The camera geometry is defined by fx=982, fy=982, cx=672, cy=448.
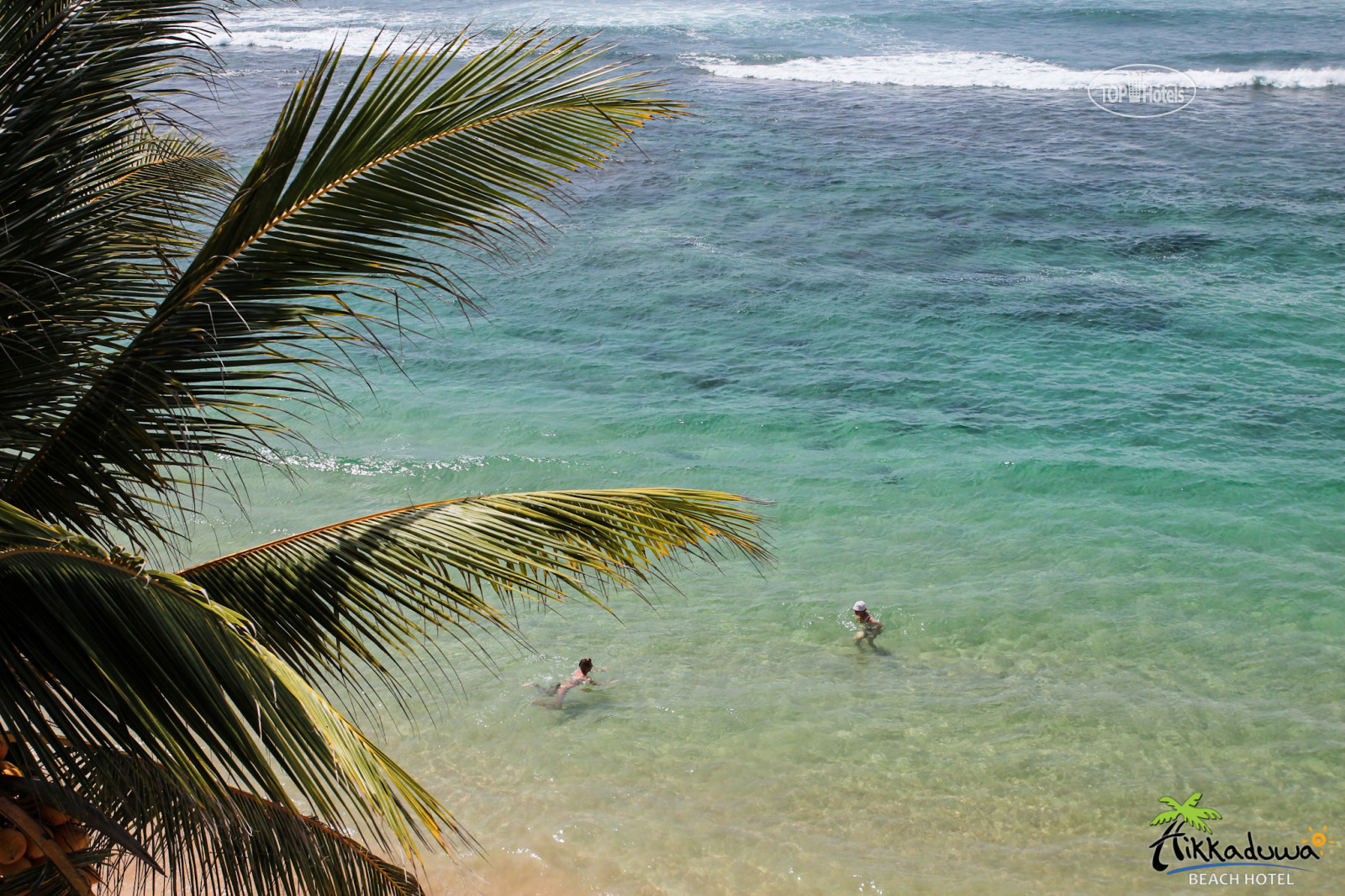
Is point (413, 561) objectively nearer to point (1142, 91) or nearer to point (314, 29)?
point (1142, 91)

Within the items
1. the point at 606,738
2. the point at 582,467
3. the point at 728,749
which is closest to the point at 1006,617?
the point at 728,749

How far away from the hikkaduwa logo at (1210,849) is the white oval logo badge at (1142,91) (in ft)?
90.4

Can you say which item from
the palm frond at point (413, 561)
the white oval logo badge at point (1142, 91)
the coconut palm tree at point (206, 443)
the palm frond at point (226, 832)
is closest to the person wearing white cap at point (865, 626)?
the coconut palm tree at point (206, 443)

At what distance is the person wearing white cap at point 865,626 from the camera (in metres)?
10.8

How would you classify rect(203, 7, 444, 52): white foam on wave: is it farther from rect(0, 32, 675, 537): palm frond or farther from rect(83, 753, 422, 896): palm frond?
rect(83, 753, 422, 896): palm frond

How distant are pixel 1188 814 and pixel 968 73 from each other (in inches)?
1321

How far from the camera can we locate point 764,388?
17.3 meters

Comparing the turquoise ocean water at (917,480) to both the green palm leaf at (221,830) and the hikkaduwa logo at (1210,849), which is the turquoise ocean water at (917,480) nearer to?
the hikkaduwa logo at (1210,849)

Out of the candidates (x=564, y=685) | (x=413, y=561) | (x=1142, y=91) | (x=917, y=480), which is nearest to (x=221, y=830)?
(x=413, y=561)

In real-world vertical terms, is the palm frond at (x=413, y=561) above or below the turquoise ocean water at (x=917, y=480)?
above

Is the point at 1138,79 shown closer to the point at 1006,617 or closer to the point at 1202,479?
the point at 1202,479

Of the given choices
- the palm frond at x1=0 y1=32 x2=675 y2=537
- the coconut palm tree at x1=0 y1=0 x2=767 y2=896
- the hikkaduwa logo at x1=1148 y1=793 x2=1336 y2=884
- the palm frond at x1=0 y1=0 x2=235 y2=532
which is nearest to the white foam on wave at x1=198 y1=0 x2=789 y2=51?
the hikkaduwa logo at x1=1148 y1=793 x2=1336 y2=884

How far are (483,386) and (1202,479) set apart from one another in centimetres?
1173

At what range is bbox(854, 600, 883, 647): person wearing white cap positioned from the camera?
35.5ft
